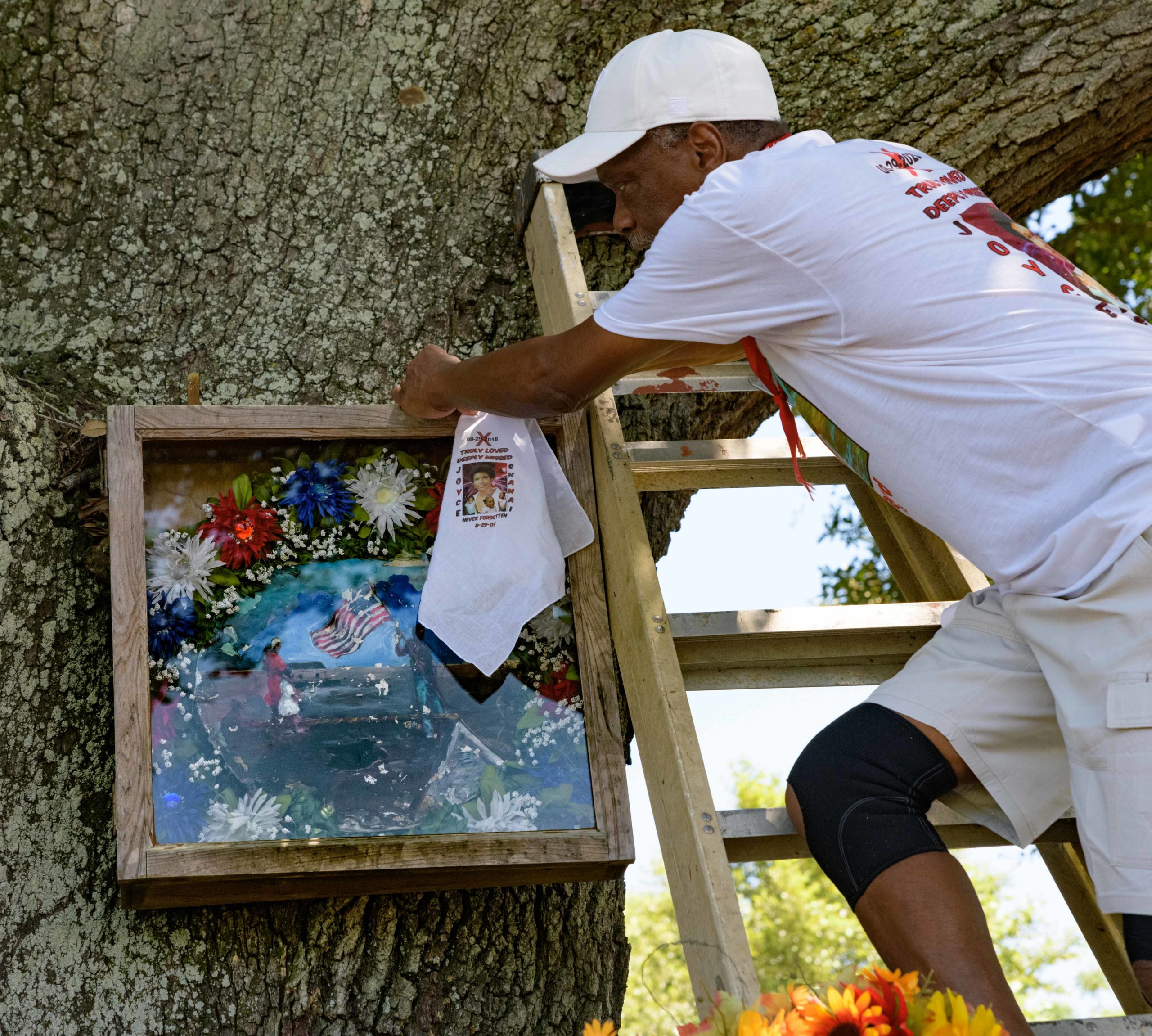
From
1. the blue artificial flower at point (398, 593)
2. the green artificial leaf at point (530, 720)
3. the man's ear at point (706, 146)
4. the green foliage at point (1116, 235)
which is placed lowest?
the green artificial leaf at point (530, 720)

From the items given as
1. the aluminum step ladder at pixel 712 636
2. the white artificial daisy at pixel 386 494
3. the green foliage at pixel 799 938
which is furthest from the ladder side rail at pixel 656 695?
the green foliage at pixel 799 938

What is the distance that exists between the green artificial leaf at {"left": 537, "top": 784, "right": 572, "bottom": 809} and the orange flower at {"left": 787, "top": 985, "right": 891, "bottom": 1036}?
71 centimetres

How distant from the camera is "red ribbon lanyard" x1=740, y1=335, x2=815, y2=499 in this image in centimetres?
191

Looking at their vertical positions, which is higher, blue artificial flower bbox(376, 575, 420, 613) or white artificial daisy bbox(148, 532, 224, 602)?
white artificial daisy bbox(148, 532, 224, 602)

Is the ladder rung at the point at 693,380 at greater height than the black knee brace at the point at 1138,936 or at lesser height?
greater

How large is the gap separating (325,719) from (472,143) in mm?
1397

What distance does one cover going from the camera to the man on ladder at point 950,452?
1.45 meters

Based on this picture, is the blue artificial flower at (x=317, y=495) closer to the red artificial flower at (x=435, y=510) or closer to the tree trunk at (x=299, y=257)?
the red artificial flower at (x=435, y=510)

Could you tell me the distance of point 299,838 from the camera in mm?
1790

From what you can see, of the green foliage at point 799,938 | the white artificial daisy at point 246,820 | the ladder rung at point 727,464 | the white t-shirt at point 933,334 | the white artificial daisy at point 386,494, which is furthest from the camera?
the green foliage at point 799,938

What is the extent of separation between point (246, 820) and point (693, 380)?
1.14 metres

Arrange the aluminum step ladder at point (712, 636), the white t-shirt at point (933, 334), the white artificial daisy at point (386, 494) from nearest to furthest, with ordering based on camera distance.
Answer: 1. the white t-shirt at point (933, 334)
2. the aluminum step ladder at point (712, 636)
3. the white artificial daisy at point (386, 494)

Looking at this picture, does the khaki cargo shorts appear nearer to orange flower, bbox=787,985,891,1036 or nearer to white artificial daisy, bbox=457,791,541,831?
orange flower, bbox=787,985,891,1036

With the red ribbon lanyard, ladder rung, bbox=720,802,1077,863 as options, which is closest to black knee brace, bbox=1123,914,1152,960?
ladder rung, bbox=720,802,1077,863
